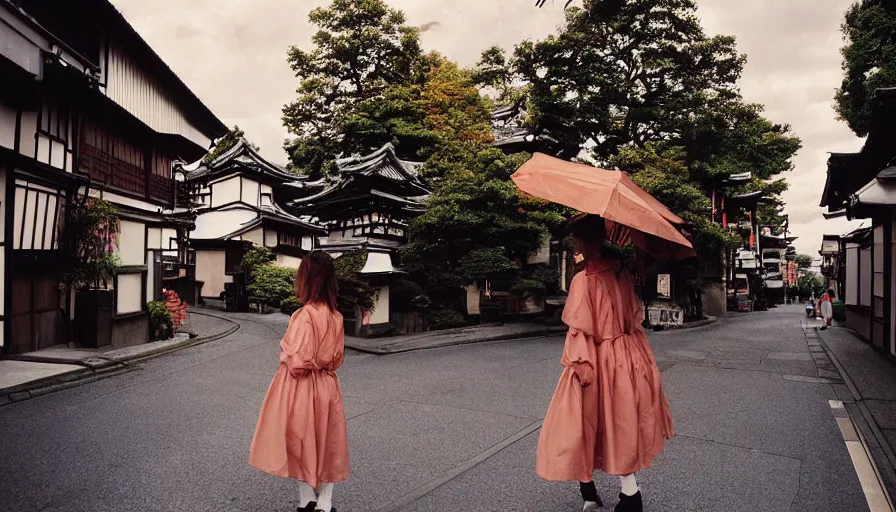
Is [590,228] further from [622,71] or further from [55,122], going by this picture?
[622,71]

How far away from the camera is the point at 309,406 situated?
3.72 m

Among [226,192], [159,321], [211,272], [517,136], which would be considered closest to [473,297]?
[517,136]

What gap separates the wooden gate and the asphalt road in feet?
9.39

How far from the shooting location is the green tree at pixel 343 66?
107 feet

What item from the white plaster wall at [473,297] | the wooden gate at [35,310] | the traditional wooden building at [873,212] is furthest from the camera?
the white plaster wall at [473,297]

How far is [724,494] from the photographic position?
4.48m

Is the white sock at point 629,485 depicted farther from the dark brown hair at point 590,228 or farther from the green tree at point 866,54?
the green tree at point 866,54

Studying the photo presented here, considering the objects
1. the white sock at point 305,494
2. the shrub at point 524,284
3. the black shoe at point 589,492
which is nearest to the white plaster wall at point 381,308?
the shrub at point 524,284

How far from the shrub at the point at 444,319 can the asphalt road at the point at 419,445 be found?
8.64 meters

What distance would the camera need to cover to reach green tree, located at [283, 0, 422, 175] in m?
32.6

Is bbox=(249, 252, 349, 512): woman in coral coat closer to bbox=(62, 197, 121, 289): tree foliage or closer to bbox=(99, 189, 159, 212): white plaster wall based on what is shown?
bbox=(62, 197, 121, 289): tree foliage

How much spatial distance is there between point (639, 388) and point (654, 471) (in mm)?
1725

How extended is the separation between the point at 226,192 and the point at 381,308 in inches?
712

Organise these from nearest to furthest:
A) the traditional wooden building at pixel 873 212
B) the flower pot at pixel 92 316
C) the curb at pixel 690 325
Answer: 1. the traditional wooden building at pixel 873 212
2. the flower pot at pixel 92 316
3. the curb at pixel 690 325
